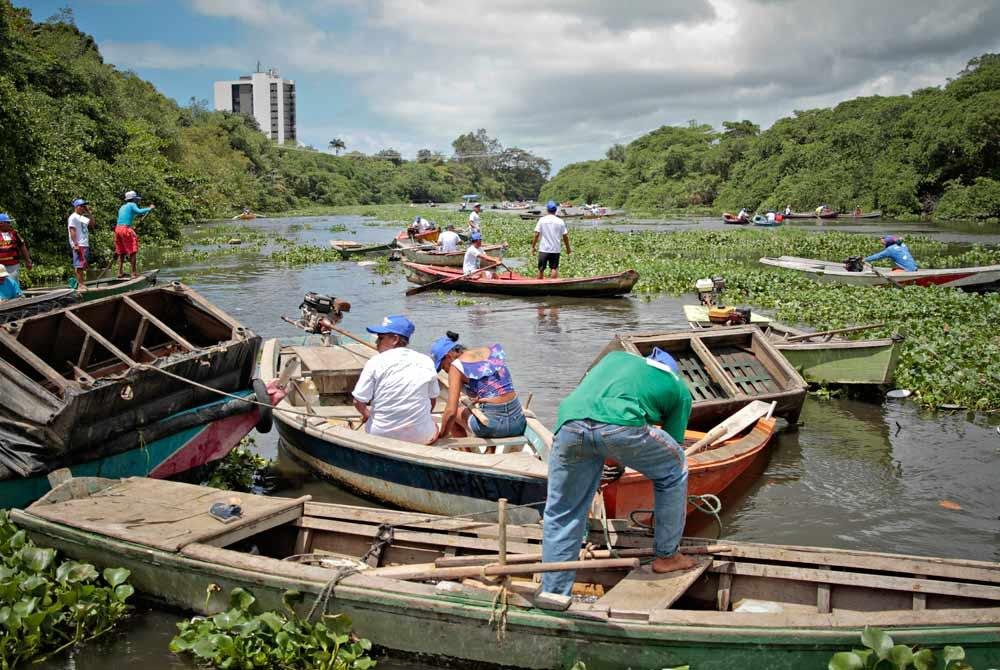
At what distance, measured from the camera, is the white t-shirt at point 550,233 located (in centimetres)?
1830

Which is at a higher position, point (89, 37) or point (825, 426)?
point (89, 37)

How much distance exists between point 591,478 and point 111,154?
3555 centimetres

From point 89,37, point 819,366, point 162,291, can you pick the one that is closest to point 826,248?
point 819,366

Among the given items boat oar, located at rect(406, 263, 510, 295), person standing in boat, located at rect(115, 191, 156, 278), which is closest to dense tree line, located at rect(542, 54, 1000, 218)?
boat oar, located at rect(406, 263, 510, 295)

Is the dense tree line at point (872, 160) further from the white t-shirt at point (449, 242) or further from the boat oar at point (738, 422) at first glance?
the boat oar at point (738, 422)

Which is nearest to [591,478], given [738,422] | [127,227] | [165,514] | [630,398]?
[630,398]

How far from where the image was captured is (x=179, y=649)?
4750 millimetres

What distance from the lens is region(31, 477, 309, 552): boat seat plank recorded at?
530cm

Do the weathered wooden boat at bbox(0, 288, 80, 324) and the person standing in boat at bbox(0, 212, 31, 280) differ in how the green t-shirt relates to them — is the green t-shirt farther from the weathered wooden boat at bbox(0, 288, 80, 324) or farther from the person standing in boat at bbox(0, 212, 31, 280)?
the person standing in boat at bbox(0, 212, 31, 280)

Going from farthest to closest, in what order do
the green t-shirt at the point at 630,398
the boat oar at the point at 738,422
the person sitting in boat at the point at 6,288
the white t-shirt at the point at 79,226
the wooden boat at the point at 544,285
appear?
the wooden boat at the point at 544,285, the white t-shirt at the point at 79,226, the person sitting in boat at the point at 6,288, the boat oar at the point at 738,422, the green t-shirt at the point at 630,398

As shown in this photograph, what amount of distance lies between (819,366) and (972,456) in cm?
229

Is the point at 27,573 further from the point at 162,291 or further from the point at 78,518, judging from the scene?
the point at 162,291

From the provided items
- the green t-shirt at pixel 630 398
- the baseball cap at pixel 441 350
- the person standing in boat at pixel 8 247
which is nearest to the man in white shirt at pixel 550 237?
the person standing in boat at pixel 8 247

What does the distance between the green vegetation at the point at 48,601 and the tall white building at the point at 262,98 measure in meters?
197
